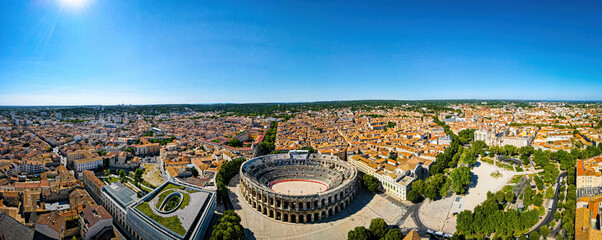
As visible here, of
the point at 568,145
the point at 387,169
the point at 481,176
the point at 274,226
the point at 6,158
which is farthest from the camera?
the point at 568,145

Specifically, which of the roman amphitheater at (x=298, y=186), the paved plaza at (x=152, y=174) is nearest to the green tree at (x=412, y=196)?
the roman amphitheater at (x=298, y=186)

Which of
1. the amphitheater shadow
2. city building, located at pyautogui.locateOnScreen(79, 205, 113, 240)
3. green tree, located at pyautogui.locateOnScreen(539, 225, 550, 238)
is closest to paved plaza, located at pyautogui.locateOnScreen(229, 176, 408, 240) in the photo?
the amphitheater shadow

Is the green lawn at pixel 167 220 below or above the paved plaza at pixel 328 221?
above

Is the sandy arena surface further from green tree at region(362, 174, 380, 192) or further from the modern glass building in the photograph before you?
the modern glass building

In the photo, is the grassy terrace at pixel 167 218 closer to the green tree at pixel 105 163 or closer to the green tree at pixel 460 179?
the green tree at pixel 105 163

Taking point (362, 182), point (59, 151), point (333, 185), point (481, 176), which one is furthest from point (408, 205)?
point (59, 151)

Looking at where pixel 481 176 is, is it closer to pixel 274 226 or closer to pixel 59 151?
pixel 274 226

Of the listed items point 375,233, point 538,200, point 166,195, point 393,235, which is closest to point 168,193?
point 166,195
